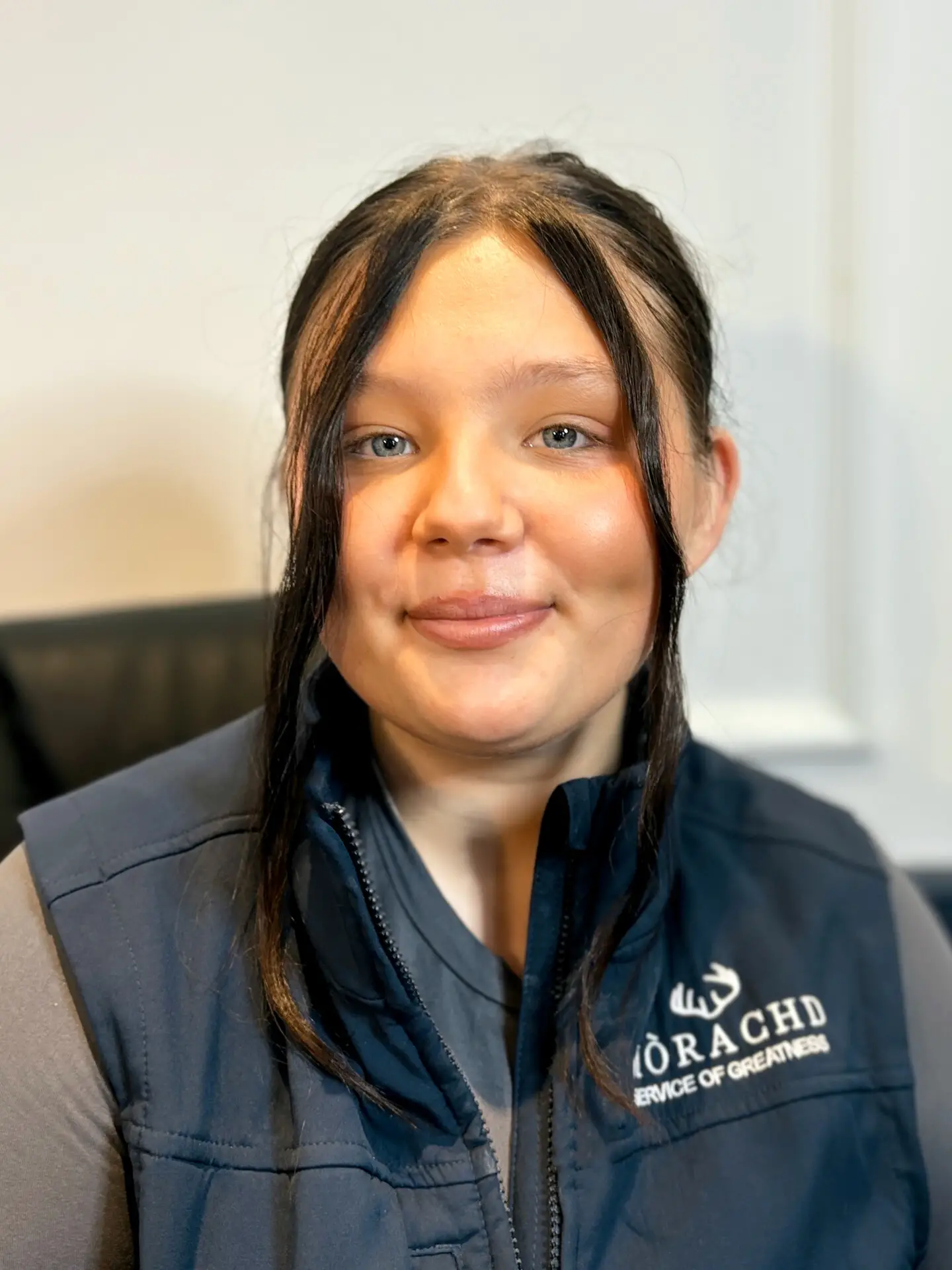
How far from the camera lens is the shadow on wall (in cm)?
118

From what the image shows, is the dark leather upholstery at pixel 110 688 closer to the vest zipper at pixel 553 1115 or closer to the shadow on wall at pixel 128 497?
the shadow on wall at pixel 128 497

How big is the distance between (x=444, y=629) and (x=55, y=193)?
71cm

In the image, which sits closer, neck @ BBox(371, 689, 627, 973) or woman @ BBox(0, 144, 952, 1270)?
woman @ BBox(0, 144, 952, 1270)

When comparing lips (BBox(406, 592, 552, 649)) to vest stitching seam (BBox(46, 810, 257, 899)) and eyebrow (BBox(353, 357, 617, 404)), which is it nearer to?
eyebrow (BBox(353, 357, 617, 404))

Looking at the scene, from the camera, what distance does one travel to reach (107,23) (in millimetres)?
1102

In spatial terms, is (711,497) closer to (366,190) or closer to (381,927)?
(381,927)

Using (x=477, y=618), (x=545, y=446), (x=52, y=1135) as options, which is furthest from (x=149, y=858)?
(x=545, y=446)

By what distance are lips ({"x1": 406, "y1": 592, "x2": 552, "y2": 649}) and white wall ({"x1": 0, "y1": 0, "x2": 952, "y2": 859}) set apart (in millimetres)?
541

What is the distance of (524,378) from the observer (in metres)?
0.72

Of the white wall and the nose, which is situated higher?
the white wall

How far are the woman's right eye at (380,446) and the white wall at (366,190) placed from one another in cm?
46

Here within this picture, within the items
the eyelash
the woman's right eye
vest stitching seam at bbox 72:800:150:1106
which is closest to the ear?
the eyelash

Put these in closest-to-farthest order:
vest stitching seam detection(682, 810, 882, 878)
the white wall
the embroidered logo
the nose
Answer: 1. the nose
2. the embroidered logo
3. vest stitching seam detection(682, 810, 882, 878)
4. the white wall

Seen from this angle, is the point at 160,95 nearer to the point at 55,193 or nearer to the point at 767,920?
the point at 55,193
